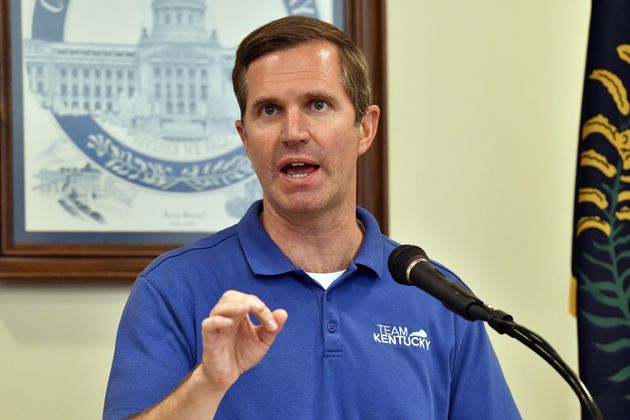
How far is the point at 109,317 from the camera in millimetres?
2168

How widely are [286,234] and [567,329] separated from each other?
1.05 m

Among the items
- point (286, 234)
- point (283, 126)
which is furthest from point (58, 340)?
point (283, 126)

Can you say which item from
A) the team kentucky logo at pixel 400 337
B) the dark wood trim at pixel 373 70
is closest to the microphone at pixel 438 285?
the team kentucky logo at pixel 400 337

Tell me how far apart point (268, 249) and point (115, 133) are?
73cm

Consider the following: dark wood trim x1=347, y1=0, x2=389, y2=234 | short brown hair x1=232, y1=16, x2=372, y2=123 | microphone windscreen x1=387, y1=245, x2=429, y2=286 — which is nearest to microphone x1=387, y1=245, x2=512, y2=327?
microphone windscreen x1=387, y1=245, x2=429, y2=286

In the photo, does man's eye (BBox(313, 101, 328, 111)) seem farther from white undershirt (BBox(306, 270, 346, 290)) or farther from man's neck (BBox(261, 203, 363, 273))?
white undershirt (BBox(306, 270, 346, 290))

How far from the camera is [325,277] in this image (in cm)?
166

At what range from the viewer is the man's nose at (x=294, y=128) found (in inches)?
62.4

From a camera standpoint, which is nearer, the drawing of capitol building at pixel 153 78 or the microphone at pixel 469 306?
the microphone at pixel 469 306

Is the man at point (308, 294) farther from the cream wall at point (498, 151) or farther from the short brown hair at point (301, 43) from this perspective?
the cream wall at point (498, 151)

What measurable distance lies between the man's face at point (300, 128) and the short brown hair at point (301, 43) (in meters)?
0.01

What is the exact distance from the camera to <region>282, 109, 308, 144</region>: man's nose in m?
1.58

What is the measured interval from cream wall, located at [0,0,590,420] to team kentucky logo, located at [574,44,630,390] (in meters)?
0.20

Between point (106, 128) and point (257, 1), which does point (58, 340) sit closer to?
point (106, 128)
